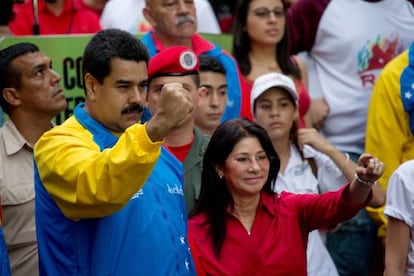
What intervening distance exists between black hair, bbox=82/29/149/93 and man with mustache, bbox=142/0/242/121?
7.13 ft

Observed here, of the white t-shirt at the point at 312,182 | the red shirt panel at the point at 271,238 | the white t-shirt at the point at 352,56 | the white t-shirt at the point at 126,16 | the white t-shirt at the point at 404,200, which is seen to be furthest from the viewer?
the white t-shirt at the point at 126,16

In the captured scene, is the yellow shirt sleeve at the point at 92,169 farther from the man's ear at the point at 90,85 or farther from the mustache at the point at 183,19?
the mustache at the point at 183,19

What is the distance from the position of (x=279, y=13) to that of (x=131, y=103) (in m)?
2.92

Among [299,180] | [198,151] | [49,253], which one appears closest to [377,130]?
[299,180]

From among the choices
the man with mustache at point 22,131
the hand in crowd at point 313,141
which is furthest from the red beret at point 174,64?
the hand in crowd at point 313,141

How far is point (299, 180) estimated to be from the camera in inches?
220

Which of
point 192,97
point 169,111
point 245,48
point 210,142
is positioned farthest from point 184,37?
point 169,111

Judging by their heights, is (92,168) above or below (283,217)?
above

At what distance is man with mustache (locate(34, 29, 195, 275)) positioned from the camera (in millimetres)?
3588

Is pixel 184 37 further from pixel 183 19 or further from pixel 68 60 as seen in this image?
pixel 68 60

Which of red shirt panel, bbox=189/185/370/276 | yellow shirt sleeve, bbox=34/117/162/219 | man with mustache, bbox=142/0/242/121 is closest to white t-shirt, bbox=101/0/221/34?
man with mustache, bbox=142/0/242/121

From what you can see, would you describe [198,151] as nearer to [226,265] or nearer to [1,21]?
[226,265]

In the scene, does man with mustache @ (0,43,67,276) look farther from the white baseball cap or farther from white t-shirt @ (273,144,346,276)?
white t-shirt @ (273,144,346,276)

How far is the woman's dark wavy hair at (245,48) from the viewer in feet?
21.4
